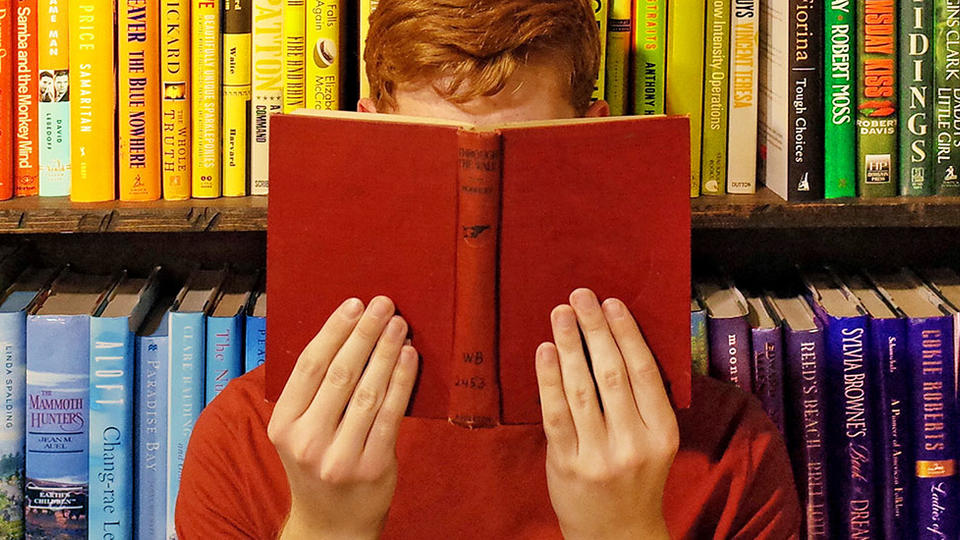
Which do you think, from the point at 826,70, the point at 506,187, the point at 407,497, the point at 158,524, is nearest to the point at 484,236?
the point at 506,187

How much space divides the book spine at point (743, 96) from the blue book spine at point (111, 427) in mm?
654

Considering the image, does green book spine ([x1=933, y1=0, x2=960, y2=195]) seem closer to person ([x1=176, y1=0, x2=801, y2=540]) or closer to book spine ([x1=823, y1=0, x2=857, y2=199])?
book spine ([x1=823, y1=0, x2=857, y2=199])

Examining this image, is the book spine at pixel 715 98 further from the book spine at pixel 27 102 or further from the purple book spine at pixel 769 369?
the book spine at pixel 27 102

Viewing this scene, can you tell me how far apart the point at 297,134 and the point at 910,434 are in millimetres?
717

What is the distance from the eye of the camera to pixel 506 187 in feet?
2.74

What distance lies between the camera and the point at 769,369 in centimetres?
115

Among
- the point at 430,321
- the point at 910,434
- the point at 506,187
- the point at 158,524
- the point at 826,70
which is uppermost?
the point at 826,70

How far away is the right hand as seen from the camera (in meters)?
0.89

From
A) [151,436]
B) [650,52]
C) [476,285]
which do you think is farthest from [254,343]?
[650,52]

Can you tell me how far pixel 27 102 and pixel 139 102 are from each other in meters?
0.13

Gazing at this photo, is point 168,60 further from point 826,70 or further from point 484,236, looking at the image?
point 826,70

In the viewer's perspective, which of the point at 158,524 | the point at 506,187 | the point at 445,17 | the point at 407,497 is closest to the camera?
the point at 506,187

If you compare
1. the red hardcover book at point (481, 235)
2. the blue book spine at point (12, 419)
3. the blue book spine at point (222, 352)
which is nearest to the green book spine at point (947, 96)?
the red hardcover book at point (481, 235)

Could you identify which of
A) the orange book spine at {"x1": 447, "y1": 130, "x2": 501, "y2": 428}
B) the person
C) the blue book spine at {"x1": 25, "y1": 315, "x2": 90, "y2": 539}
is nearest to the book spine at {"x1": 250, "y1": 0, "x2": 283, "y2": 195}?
the person
